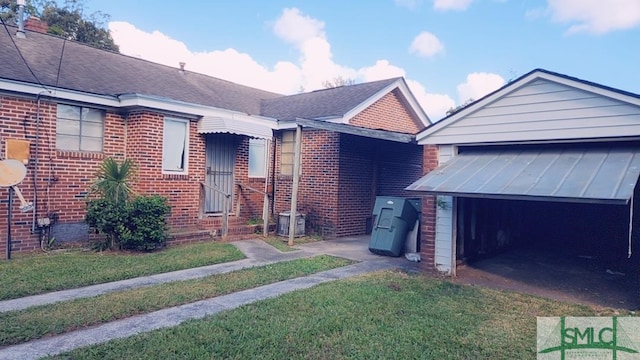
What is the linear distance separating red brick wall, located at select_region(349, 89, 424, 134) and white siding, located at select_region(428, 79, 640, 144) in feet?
19.1

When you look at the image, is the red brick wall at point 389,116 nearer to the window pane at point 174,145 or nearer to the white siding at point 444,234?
the window pane at point 174,145

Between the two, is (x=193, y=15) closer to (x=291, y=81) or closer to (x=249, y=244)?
(x=249, y=244)

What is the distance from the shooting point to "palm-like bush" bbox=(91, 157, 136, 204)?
885 cm

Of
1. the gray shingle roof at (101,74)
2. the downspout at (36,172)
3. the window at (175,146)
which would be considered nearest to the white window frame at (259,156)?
the gray shingle roof at (101,74)

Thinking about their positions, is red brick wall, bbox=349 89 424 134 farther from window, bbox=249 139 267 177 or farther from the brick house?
window, bbox=249 139 267 177

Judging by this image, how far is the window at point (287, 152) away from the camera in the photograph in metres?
13.5

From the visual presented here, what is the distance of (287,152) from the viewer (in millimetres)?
13578

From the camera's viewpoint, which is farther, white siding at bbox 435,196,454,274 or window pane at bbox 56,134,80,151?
window pane at bbox 56,134,80,151

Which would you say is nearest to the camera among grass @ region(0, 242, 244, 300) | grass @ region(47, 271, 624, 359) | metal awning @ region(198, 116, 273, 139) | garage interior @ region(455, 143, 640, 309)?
grass @ region(47, 271, 624, 359)

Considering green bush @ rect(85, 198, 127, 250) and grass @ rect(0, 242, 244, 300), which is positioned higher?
green bush @ rect(85, 198, 127, 250)

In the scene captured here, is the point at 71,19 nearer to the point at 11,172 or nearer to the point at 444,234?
the point at 11,172

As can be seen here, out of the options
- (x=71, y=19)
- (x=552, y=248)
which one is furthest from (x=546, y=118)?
(x=71, y=19)

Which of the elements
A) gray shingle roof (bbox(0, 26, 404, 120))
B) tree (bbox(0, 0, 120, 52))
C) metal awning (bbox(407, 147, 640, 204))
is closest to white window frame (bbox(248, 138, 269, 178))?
gray shingle roof (bbox(0, 26, 404, 120))

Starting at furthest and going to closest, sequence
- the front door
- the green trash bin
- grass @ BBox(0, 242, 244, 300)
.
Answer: the front door, the green trash bin, grass @ BBox(0, 242, 244, 300)
